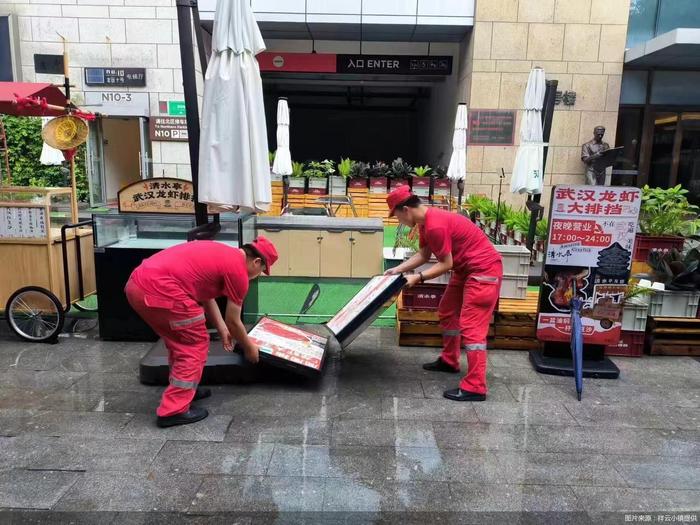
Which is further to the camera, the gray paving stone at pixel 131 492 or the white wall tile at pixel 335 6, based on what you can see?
the white wall tile at pixel 335 6

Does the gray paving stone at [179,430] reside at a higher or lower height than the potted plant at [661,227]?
lower

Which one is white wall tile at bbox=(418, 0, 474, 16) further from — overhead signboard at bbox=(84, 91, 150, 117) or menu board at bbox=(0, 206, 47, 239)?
menu board at bbox=(0, 206, 47, 239)

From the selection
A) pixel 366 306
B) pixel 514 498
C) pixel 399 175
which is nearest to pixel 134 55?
pixel 399 175

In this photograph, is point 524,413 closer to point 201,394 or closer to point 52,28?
point 201,394

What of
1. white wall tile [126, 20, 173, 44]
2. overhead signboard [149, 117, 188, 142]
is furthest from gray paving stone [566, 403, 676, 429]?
white wall tile [126, 20, 173, 44]

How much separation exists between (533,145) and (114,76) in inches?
450

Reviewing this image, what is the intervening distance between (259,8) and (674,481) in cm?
1398

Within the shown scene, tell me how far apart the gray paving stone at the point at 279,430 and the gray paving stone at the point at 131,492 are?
1.86ft

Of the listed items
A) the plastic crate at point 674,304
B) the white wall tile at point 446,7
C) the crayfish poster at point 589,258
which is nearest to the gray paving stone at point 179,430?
the crayfish poster at point 589,258

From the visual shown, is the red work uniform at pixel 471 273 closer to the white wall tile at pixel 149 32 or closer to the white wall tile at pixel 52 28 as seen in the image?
the white wall tile at pixel 149 32

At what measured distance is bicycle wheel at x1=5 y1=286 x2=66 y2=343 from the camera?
5479 millimetres

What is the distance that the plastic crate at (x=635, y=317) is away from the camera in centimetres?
531

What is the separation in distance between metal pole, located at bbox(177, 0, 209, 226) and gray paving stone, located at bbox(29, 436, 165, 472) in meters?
2.30

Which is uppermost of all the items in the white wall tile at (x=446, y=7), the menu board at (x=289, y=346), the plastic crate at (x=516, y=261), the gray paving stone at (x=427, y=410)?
the white wall tile at (x=446, y=7)
